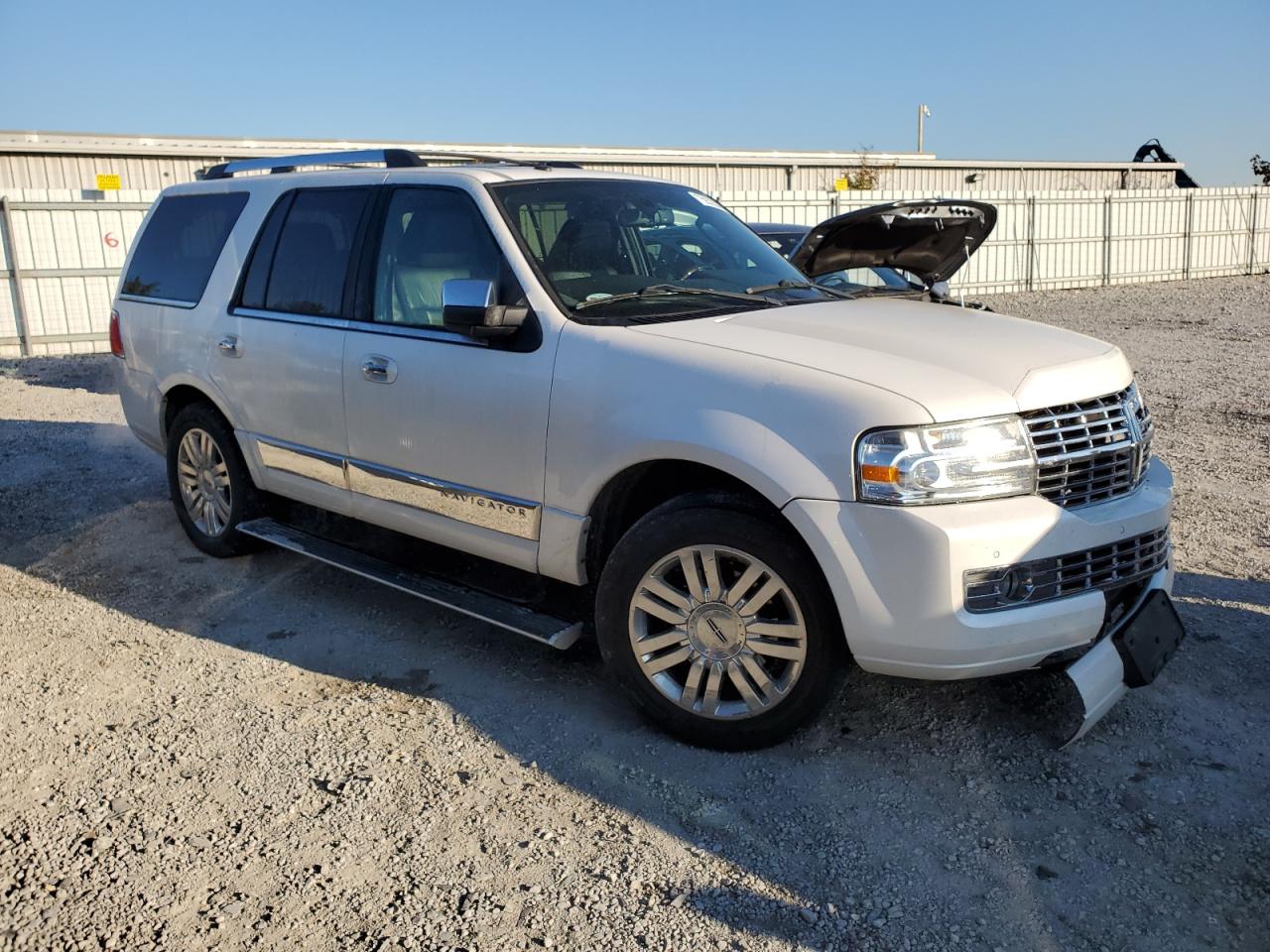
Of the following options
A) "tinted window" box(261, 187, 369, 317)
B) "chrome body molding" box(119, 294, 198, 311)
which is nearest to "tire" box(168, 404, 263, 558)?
"chrome body molding" box(119, 294, 198, 311)

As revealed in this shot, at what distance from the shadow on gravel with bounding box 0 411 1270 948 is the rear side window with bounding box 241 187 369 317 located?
4.79ft

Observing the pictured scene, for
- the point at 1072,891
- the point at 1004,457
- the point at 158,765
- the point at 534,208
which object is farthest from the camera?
the point at 534,208

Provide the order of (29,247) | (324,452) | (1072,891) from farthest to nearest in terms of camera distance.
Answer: (29,247)
(324,452)
(1072,891)

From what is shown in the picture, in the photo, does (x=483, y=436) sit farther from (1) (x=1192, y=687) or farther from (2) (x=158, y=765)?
(1) (x=1192, y=687)

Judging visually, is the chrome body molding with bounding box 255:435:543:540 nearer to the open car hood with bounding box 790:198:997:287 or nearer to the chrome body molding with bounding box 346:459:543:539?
the chrome body molding with bounding box 346:459:543:539

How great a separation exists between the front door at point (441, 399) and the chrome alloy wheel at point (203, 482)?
131cm

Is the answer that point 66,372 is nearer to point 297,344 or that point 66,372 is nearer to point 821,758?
point 297,344

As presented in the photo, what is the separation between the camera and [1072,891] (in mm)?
2932

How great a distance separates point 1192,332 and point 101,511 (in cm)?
1559

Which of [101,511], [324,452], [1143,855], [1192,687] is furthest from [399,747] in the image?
[101,511]

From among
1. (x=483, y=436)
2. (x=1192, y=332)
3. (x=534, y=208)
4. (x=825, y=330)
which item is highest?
(x=534, y=208)

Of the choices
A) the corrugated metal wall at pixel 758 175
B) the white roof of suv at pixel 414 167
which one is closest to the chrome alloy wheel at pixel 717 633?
the white roof of suv at pixel 414 167

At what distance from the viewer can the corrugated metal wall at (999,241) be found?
1614 centimetres

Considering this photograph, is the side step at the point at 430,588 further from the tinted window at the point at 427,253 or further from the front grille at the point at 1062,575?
the front grille at the point at 1062,575
